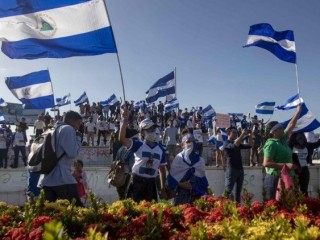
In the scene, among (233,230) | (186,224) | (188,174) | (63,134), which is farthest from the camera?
(188,174)

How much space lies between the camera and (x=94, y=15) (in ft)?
19.9

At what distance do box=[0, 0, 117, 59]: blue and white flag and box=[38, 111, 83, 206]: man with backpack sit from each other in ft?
4.46

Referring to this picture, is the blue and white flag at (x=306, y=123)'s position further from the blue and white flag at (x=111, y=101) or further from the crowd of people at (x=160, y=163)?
the blue and white flag at (x=111, y=101)

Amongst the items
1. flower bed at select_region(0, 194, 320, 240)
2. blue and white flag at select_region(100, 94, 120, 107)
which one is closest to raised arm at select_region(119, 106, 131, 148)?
flower bed at select_region(0, 194, 320, 240)

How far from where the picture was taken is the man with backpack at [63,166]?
4.99 meters

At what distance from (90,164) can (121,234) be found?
1561 centimetres

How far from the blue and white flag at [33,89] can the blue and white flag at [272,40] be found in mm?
5995

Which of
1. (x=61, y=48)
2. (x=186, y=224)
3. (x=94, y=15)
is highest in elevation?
(x=94, y=15)

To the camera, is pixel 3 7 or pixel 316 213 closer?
pixel 316 213

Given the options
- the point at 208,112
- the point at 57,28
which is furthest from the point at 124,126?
the point at 208,112

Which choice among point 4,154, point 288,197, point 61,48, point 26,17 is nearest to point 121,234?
point 288,197

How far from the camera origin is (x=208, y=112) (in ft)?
93.1

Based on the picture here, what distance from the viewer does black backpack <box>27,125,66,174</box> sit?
494 centimetres

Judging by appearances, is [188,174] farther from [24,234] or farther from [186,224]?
[24,234]
